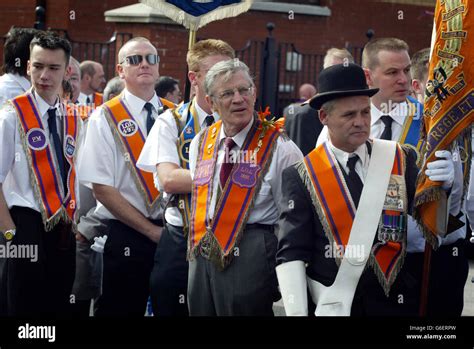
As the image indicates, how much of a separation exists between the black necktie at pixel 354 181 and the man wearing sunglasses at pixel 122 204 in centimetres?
220

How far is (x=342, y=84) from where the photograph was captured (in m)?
5.64

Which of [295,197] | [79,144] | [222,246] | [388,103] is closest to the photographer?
[295,197]

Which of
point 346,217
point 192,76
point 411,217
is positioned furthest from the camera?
point 192,76

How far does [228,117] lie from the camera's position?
251 inches

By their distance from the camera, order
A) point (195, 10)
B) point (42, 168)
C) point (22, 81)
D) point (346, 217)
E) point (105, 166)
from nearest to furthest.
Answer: point (346, 217) < point (42, 168) < point (105, 166) < point (195, 10) < point (22, 81)

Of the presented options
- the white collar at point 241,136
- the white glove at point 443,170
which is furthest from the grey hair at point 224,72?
the white glove at point 443,170

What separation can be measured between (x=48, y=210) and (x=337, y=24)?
1285 centimetres

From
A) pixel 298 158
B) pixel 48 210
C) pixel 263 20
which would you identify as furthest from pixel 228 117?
pixel 263 20

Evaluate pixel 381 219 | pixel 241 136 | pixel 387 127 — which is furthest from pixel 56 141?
pixel 381 219

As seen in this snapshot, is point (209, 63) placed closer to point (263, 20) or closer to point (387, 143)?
point (387, 143)

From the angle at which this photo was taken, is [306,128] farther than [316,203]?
Yes

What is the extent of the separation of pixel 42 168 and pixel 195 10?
163 cm

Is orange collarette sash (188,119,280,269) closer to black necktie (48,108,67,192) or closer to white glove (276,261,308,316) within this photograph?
white glove (276,261,308,316)

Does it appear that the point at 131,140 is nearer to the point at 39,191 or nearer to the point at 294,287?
the point at 39,191
